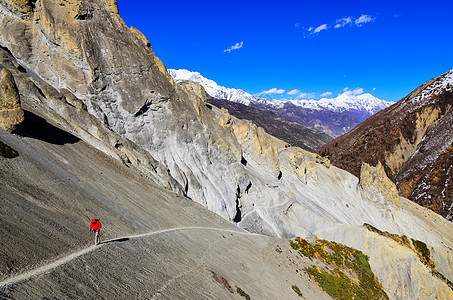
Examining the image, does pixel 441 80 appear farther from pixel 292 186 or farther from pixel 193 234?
pixel 193 234

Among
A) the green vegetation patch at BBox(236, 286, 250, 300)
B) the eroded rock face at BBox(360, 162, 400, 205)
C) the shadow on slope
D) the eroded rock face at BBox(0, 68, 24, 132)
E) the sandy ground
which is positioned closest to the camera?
the sandy ground

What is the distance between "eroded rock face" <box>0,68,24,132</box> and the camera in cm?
2350

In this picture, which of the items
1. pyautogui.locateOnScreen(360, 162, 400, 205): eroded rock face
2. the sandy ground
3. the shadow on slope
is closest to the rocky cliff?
the shadow on slope

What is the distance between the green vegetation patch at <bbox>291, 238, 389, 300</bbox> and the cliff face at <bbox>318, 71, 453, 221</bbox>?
9685 cm

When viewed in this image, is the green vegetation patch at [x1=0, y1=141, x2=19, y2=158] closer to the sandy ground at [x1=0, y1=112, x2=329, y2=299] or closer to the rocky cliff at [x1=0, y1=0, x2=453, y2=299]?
the sandy ground at [x1=0, y1=112, x2=329, y2=299]

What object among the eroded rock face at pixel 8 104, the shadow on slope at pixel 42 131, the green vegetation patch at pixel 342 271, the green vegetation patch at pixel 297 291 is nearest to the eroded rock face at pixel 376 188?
the green vegetation patch at pixel 342 271

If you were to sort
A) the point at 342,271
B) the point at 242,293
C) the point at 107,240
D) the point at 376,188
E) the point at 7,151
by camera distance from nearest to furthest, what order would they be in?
the point at 107,240
the point at 7,151
the point at 242,293
the point at 342,271
the point at 376,188

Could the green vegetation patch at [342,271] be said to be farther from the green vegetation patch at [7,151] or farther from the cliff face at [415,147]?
the cliff face at [415,147]

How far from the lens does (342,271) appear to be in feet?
146

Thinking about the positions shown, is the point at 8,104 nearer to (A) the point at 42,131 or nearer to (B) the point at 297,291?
(A) the point at 42,131

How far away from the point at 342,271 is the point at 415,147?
150338mm

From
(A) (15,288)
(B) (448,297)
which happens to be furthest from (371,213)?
(A) (15,288)

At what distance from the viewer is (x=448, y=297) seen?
45625 mm

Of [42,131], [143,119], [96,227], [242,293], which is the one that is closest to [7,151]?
[42,131]
